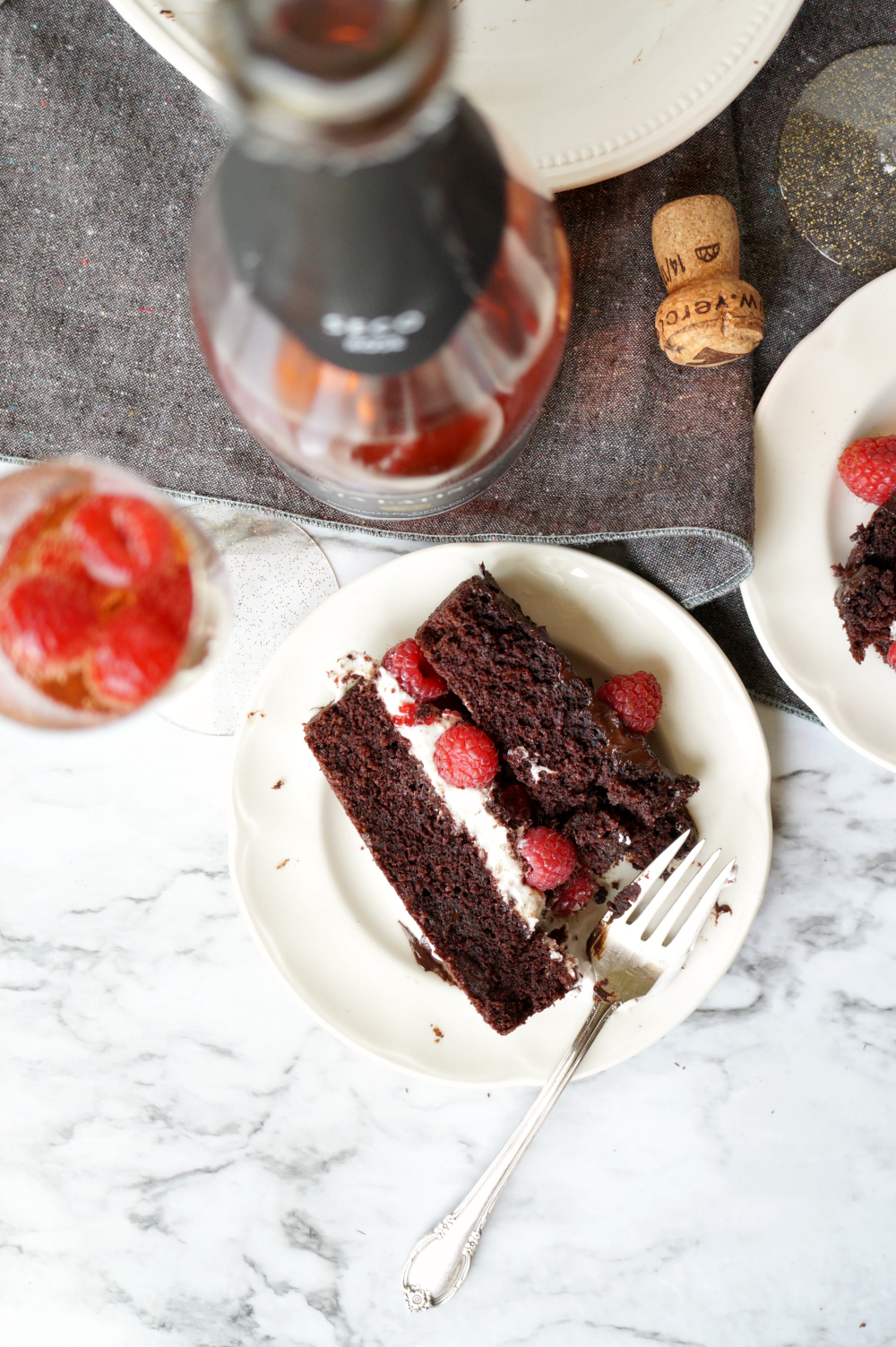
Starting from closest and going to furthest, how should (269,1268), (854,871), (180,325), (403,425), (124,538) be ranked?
1. (403,425)
2. (124,538)
3. (180,325)
4. (854,871)
5. (269,1268)

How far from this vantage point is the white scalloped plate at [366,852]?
1392 millimetres

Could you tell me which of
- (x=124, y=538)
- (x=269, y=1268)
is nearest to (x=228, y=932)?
(x=269, y=1268)

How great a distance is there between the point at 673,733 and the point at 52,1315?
157cm

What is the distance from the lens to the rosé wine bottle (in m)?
1.10

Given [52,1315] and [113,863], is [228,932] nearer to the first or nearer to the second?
[113,863]

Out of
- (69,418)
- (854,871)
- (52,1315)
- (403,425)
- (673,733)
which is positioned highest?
(403,425)

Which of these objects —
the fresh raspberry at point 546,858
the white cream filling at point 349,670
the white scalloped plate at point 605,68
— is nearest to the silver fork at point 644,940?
the fresh raspberry at point 546,858

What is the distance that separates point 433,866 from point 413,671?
1.05 feet

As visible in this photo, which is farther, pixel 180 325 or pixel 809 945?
pixel 809 945

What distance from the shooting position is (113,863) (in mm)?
1625

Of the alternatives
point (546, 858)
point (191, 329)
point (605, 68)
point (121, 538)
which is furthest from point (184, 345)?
point (546, 858)

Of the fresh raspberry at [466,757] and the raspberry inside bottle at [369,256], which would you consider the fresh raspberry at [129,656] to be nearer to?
the raspberry inside bottle at [369,256]

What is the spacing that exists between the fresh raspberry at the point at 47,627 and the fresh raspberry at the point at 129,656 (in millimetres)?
23

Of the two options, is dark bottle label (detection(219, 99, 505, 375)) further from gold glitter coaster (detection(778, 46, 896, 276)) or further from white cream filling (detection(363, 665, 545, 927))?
gold glitter coaster (detection(778, 46, 896, 276))
